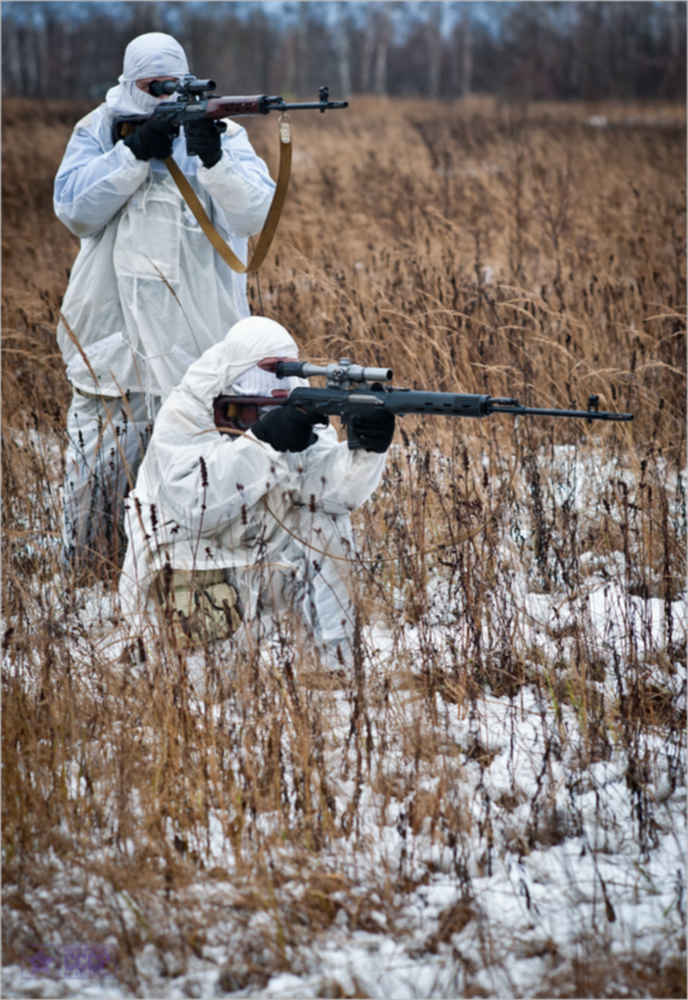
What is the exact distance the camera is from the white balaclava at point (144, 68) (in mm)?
3969

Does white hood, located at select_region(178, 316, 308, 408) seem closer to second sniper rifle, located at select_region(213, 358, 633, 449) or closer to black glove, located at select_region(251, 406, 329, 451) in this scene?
second sniper rifle, located at select_region(213, 358, 633, 449)

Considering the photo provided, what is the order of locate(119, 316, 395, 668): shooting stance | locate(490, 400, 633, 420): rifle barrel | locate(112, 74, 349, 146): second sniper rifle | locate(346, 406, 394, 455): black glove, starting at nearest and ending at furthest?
locate(490, 400, 633, 420): rifle barrel → locate(346, 406, 394, 455): black glove → locate(119, 316, 395, 668): shooting stance → locate(112, 74, 349, 146): second sniper rifle

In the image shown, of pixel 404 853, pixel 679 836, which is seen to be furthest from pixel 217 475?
pixel 679 836

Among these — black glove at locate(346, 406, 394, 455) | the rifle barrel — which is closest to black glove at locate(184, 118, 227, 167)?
black glove at locate(346, 406, 394, 455)

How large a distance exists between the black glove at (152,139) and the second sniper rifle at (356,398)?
0.97 m

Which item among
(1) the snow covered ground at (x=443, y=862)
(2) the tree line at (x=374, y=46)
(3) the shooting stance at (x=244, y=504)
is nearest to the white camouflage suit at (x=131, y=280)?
(3) the shooting stance at (x=244, y=504)

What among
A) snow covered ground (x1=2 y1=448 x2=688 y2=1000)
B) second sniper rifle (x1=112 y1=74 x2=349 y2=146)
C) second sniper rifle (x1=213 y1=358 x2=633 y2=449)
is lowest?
snow covered ground (x1=2 y1=448 x2=688 y2=1000)

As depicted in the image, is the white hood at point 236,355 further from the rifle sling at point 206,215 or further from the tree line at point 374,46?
the tree line at point 374,46

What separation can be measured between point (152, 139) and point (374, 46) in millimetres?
30369

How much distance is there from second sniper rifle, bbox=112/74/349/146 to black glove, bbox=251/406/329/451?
107cm

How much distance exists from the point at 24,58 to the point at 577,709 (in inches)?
1200

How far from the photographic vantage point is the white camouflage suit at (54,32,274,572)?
4.01 metres

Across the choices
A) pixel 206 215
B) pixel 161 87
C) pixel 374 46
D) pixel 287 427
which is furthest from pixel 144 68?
pixel 374 46

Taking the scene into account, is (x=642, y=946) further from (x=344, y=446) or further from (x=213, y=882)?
(x=344, y=446)
